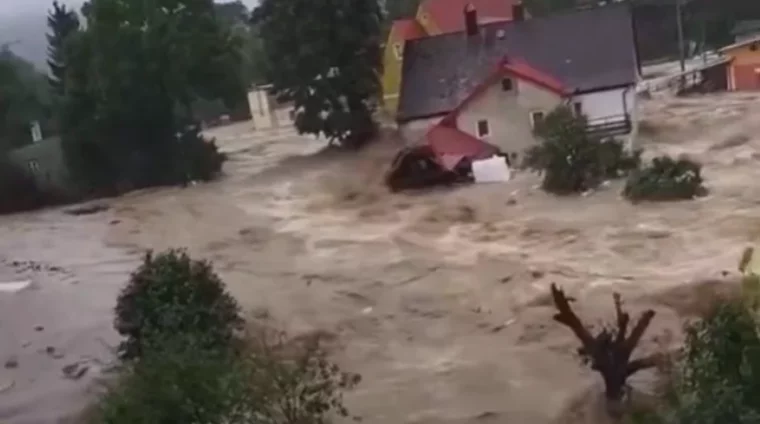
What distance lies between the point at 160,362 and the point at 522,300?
760 centimetres

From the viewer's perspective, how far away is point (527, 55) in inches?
1181

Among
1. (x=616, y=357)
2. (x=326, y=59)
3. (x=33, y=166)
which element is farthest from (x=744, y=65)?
(x=616, y=357)

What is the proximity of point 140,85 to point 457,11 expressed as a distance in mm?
11029

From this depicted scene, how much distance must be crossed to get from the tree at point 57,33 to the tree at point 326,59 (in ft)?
25.8

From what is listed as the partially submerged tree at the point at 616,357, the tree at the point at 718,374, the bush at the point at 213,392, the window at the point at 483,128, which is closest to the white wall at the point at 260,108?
the window at the point at 483,128

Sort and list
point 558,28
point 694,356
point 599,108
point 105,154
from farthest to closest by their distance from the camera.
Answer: point 105,154
point 558,28
point 599,108
point 694,356

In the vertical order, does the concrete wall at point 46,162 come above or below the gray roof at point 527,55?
below

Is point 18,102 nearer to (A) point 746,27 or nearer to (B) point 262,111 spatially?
(B) point 262,111

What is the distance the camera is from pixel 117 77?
102 feet

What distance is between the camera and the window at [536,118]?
27.5 metres

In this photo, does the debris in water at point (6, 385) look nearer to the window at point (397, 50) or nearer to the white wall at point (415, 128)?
the white wall at point (415, 128)

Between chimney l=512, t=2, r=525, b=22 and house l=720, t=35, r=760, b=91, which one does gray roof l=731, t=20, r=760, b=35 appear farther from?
chimney l=512, t=2, r=525, b=22

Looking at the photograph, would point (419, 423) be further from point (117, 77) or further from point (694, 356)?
point (117, 77)

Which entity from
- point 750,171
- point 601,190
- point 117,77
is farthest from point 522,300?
point 117,77
